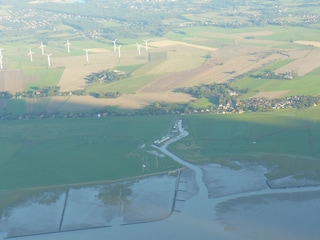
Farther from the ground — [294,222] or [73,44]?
[294,222]

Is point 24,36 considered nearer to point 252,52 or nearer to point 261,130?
point 252,52

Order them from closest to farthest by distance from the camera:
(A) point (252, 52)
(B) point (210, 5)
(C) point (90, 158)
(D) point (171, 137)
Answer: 1. (C) point (90, 158)
2. (D) point (171, 137)
3. (A) point (252, 52)
4. (B) point (210, 5)

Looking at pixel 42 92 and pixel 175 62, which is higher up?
pixel 175 62

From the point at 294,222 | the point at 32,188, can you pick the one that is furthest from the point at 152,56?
the point at 294,222

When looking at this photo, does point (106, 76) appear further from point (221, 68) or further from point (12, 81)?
point (221, 68)

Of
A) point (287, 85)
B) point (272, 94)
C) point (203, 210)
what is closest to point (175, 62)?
point (287, 85)

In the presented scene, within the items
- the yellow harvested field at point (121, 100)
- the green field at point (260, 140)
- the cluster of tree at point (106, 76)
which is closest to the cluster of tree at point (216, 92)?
the yellow harvested field at point (121, 100)
